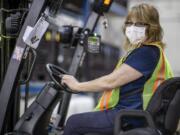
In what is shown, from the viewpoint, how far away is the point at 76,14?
11.2 m

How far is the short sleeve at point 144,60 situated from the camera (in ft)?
13.5

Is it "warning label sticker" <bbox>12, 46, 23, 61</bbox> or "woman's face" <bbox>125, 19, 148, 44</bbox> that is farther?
"warning label sticker" <bbox>12, 46, 23, 61</bbox>

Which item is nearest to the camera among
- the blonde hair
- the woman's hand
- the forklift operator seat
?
the forklift operator seat

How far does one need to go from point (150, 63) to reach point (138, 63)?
0.31ft

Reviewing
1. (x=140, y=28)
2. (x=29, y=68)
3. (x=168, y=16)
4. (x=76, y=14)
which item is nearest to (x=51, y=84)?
(x=29, y=68)

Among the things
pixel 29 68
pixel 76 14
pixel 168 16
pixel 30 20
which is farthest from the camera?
pixel 168 16

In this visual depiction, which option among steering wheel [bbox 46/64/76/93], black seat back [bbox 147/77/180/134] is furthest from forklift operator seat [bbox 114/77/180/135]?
steering wheel [bbox 46/64/76/93]

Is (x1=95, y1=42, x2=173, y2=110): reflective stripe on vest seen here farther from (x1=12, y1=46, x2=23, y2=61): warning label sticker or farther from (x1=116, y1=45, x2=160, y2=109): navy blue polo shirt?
(x1=12, y1=46, x2=23, y2=61): warning label sticker

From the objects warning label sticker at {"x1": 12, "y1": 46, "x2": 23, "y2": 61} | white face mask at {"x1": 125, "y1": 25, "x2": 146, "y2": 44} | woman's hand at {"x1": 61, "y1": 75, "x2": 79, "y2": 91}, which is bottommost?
woman's hand at {"x1": 61, "y1": 75, "x2": 79, "y2": 91}

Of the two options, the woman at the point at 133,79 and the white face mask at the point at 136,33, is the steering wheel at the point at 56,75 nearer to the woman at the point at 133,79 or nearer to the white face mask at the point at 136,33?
the woman at the point at 133,79

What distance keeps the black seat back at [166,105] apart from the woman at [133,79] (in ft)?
0.43

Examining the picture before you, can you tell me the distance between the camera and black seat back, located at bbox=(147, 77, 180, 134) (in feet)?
13.2

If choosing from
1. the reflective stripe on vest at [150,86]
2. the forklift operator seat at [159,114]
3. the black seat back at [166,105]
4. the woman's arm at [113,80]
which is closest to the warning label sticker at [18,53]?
the woman's arm at [113,80]

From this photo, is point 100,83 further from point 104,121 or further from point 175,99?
point 175,99
